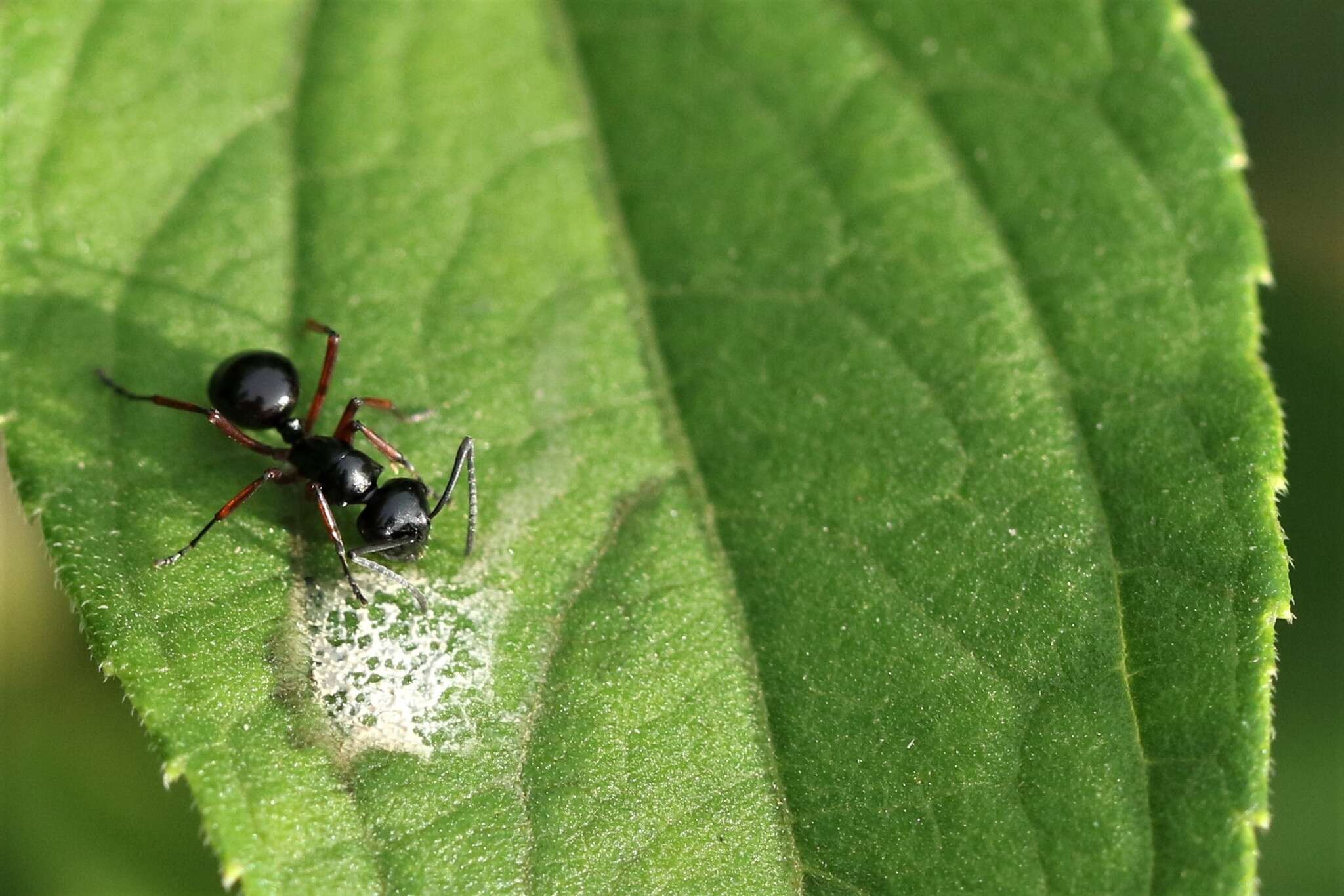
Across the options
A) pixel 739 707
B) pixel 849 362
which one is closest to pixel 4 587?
pixel 739 707

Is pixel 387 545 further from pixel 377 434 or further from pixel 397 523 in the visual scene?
pixel 377 434

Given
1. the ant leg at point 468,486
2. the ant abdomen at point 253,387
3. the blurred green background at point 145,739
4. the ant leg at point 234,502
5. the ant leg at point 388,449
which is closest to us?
the ant leg at point 234,502

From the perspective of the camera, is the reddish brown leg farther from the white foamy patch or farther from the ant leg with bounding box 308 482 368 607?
the white foamy patch

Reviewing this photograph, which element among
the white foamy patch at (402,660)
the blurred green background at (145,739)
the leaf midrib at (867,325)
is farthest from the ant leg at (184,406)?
the leaf midrib at (867,325)

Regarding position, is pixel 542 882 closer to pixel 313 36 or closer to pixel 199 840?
pixel 199 840

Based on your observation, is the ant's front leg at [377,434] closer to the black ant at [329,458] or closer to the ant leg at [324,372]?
the black ant at [329,458]

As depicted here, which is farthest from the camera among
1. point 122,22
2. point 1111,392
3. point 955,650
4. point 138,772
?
point 138,772
